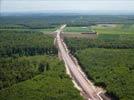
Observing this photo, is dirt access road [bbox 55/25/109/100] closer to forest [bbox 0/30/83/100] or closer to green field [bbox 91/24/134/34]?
forest [bbox 0/30/83/100]

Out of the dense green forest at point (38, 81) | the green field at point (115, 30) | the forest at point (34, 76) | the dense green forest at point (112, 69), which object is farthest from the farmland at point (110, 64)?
the green field at point (115, 30)

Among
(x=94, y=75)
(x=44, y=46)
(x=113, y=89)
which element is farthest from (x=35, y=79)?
(x=44, y=46)

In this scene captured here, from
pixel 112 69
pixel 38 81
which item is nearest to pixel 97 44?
pixel 112 69

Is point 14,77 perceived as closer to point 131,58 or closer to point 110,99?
point 110,99

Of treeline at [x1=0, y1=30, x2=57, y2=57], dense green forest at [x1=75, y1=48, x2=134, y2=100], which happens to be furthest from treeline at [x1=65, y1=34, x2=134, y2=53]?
dense green forest at [x1=75, y1=48, x2=134, y2=100]

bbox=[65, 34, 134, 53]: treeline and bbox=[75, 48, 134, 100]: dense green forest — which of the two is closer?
bbox=[75, 48, 134, 100]: dense green forest

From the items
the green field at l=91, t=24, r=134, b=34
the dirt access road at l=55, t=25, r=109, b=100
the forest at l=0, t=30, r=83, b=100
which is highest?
the forest at l=0, t=30, r=83, b=100

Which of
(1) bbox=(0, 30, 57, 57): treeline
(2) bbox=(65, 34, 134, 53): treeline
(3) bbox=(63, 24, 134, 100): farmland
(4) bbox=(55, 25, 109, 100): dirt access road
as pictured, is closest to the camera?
(3) bbox=(63, 24, 134, 100): farmland

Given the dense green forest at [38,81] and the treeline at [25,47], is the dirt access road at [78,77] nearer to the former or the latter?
the dense green forest at [38,81]
